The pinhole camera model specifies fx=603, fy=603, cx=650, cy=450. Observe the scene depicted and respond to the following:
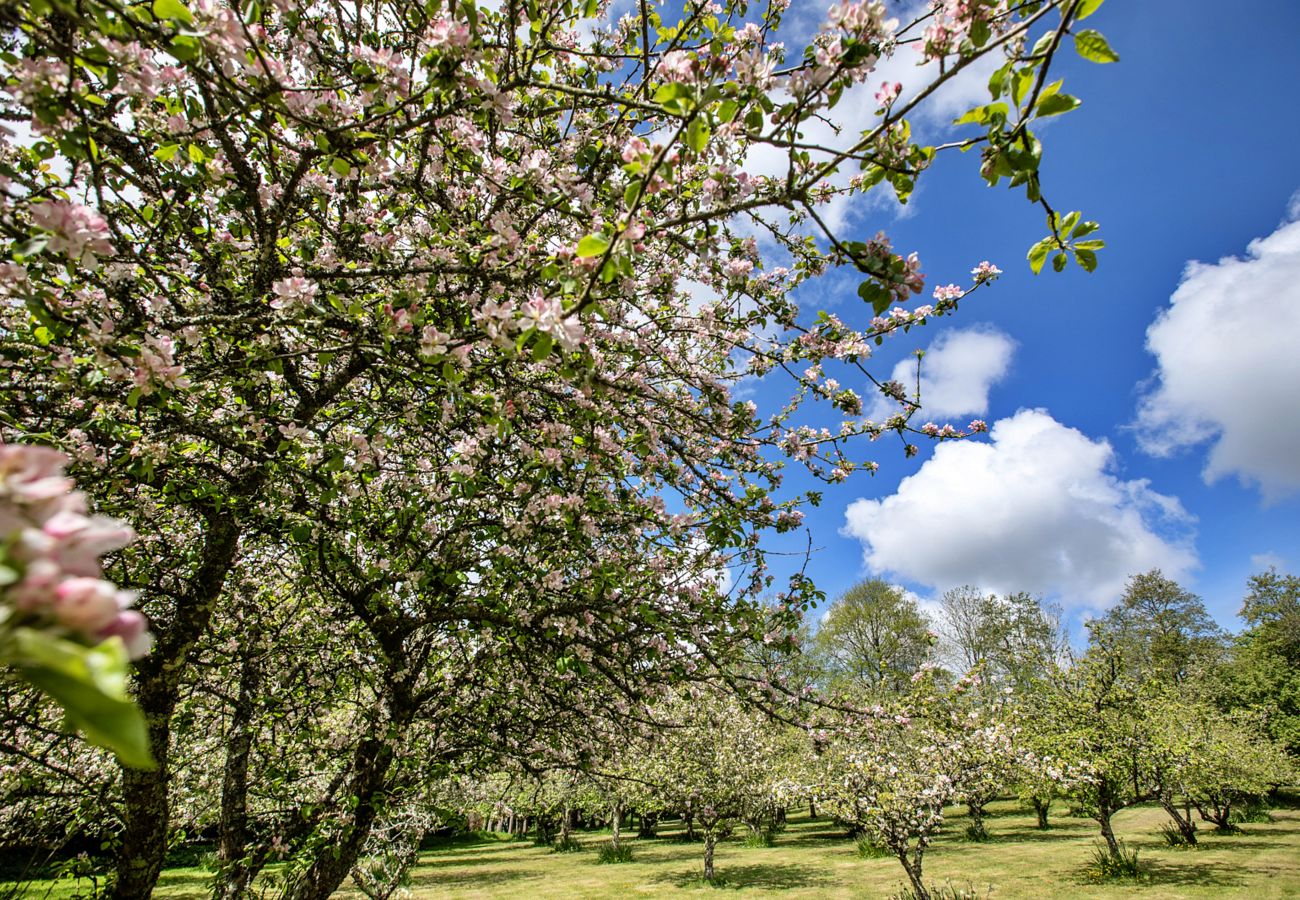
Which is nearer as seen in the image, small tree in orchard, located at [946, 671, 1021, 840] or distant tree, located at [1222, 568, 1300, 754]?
small tree in orchard, located at [946, 671, 1021, 840]

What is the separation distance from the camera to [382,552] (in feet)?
15.7

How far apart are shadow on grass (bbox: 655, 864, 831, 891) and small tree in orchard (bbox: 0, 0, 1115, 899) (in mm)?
15613

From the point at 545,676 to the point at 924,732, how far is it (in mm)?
11026

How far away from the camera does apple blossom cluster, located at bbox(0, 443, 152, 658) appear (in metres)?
0.67

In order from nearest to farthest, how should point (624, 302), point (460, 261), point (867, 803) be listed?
point (460, 261)
point (624, 302)
point (867, 803)

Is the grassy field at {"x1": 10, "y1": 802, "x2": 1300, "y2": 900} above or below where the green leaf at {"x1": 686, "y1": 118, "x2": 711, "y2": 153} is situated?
below

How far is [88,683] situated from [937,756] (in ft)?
51.4

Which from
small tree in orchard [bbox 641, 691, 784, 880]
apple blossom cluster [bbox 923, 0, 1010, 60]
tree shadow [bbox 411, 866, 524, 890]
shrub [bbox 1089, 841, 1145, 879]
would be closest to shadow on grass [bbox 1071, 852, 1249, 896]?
shrub [bbox 1089, 841, 1145, 879]

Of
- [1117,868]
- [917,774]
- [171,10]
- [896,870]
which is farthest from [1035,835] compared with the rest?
[171,10]

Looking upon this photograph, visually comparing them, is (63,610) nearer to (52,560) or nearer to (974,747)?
(52,560)

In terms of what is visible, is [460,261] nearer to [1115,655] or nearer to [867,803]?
[867,803]

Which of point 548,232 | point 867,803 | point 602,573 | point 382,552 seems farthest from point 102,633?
point 867,803

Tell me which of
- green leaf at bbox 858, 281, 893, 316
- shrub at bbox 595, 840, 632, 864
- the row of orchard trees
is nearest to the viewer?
green leaf at bbox 858, 281, 893, 316

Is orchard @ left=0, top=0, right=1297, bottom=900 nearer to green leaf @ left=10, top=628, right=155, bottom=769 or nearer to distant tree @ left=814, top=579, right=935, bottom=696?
green leaf @ left=10, top=628, right=155, bottom=769
